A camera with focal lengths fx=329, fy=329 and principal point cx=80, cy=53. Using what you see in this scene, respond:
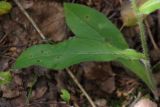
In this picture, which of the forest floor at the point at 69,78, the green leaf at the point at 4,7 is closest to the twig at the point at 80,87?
the forest floor at the point at 69,78

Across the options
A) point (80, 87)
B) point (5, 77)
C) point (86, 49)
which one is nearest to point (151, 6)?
point (86, 49)

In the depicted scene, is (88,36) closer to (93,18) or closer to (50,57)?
(93,18)

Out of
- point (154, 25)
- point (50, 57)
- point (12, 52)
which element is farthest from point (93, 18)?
point (12, 52)

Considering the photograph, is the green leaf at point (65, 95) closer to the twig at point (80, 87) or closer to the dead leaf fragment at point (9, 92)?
the twig at point (80, 87)

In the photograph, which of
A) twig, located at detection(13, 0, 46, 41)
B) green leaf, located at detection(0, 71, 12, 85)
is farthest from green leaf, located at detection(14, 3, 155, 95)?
twig, located at detection(13, 0, 46, 41)

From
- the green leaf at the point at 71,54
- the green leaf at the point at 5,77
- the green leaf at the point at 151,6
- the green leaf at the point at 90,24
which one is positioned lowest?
the green leaf at the point at 5,77
